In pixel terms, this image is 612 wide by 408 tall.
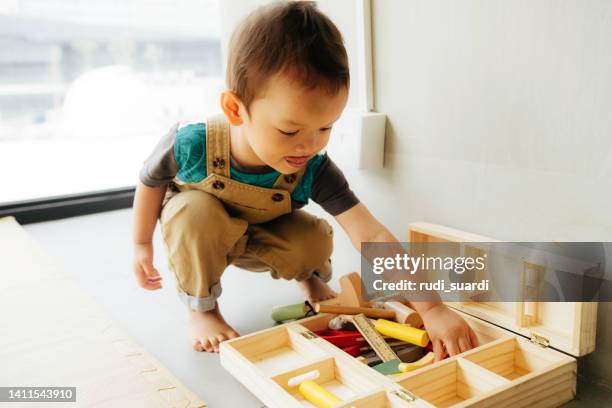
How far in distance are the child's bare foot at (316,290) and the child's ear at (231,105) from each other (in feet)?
1.14

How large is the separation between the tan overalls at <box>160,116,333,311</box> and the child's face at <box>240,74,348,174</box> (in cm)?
13

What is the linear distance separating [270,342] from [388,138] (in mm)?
385

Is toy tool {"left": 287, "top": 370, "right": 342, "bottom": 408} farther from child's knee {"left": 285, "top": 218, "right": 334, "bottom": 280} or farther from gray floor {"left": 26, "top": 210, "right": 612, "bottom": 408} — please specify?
child's knee {"left": 285, "top": 218, "right": 334, "bottom": 280}

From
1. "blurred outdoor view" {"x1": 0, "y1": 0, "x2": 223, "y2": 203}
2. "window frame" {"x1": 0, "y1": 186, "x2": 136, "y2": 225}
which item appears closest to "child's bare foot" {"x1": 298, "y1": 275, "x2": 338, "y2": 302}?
"window frame" {"x1": 0, "y1": 186, "x2": 136, "y2": 225}

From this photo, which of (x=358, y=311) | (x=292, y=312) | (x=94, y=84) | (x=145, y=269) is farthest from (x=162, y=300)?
(x=94, y=84)

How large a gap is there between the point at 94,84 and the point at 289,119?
1414 millimetres

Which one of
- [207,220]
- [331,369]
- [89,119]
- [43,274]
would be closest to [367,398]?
[331,369]

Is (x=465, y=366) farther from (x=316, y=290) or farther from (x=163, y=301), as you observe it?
(x=163, y=301)

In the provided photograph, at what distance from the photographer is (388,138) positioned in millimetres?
952

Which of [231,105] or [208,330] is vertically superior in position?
[231,105]

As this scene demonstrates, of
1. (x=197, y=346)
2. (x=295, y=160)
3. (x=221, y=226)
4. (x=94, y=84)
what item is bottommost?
(x=197, y=346)

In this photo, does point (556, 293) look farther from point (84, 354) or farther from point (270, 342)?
point (84, 354)

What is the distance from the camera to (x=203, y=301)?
847 mm

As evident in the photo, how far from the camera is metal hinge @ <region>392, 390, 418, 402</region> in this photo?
1.92 ft
